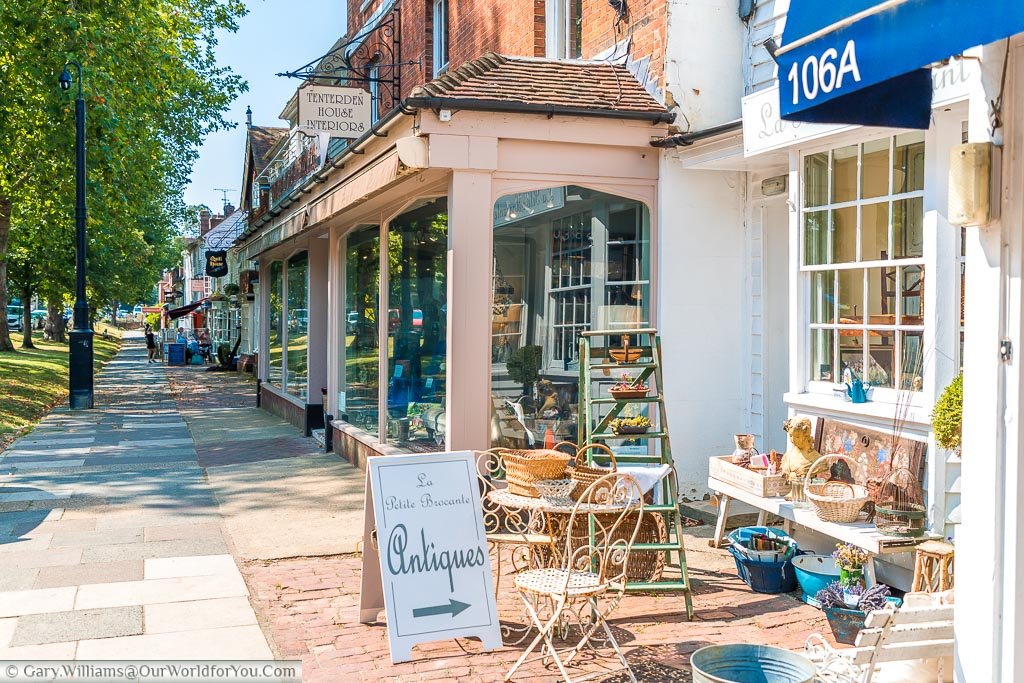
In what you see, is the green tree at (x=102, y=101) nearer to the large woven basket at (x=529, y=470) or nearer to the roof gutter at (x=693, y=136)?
the roof gutter at (x=693, y=136)

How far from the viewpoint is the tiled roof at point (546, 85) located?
24.0 ft

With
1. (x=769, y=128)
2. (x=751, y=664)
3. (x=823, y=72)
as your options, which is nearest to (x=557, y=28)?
(x=769, y=128)

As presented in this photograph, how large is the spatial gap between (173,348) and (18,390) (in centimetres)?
1855

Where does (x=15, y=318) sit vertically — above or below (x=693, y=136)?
below

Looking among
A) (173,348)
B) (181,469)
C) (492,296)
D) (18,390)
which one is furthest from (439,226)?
(173,348)

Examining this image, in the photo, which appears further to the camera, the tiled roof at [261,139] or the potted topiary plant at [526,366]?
the tiled roof at [261,139]

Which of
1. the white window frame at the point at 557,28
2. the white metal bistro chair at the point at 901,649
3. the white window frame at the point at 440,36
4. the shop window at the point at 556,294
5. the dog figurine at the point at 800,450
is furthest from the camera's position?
the white window frame at the point at 440,36

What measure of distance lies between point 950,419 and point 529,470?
2.25 m

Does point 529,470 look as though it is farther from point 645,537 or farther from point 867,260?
point 867,260

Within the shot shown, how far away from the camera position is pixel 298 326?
15.6 m

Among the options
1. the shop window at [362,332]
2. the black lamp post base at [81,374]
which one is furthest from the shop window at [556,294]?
the black lamp post base at [81,374]

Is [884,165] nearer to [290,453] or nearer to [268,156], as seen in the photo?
[290,453]

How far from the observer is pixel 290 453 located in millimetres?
12484

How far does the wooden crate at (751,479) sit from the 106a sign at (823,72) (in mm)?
3262
